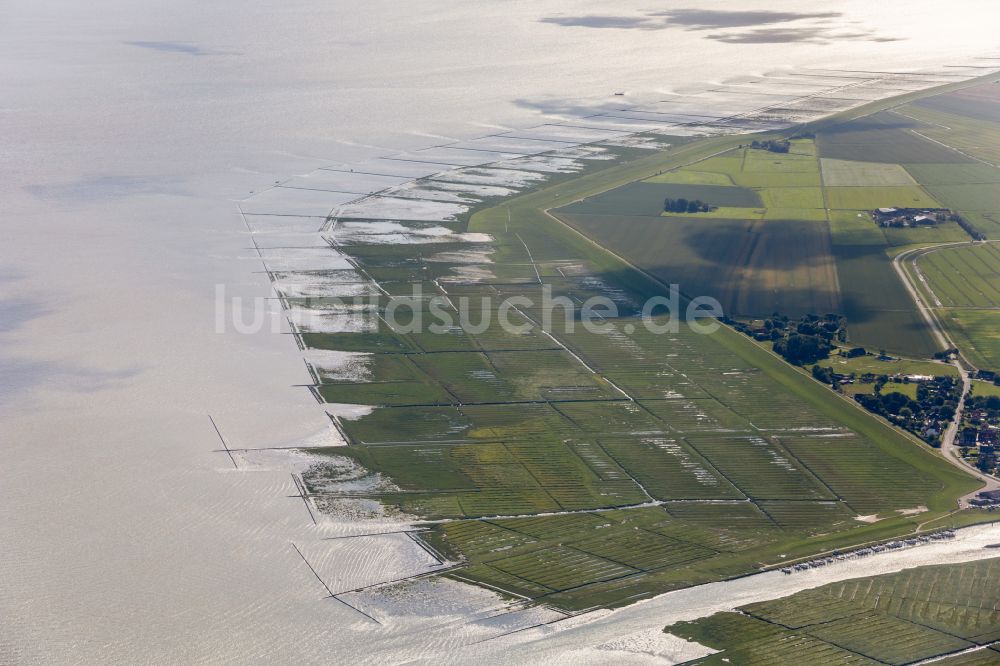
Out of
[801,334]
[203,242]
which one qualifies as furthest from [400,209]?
[801,334]

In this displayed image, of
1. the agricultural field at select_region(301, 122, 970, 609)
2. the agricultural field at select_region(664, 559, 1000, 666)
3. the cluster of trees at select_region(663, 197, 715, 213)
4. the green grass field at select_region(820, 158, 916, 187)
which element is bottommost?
the agricultural field at select_region(664, 559, 1000, 666)

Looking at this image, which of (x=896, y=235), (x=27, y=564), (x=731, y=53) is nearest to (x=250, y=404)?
(x=27, y=564)

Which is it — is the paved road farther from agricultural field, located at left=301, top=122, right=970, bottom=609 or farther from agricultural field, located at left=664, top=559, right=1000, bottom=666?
agricultural field, located at left=664, top=559, right=1000, bottom=666

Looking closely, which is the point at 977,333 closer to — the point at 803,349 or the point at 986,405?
the point at 986,405

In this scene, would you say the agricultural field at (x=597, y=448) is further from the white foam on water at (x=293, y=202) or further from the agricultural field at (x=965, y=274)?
the white foam on water at (x=293, y=202)

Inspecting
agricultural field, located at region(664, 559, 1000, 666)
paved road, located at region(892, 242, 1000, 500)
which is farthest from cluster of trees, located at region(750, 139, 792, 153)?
agricultural field, located at region(664, 559, 1000, 666)
